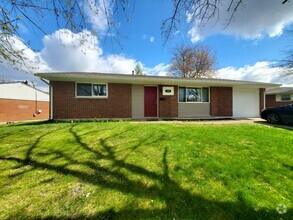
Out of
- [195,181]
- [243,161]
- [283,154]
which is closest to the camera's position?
[195,181]

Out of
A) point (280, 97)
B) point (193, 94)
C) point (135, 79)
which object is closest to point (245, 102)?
point (193, 94)

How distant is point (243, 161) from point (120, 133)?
3.74 metres

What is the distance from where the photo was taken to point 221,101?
12.9 meters

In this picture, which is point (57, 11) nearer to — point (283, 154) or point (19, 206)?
point (19, 206)

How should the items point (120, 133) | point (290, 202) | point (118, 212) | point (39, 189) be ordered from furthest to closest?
point (120, 133), point (39, 189), point (290, 202), point (118, 212)

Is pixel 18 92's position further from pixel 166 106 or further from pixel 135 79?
pixel 166 106

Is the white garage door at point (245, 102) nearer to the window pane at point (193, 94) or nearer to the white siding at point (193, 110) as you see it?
the white siding at point (193, 110)

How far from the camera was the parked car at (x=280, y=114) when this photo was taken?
29.8 ft

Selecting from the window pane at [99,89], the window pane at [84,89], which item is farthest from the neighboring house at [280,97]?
the window pane at [84,89]

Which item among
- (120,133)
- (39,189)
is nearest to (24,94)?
(120,133)

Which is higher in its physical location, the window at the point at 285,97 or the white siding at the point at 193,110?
the window at the point at 285,97

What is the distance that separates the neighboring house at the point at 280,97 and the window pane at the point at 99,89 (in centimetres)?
2190

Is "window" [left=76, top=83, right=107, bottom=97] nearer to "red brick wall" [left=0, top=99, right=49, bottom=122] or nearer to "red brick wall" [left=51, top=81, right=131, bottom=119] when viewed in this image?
"red brick wall" [left=51, top=81, right=131, bottom=119]

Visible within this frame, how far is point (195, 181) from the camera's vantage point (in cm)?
343
